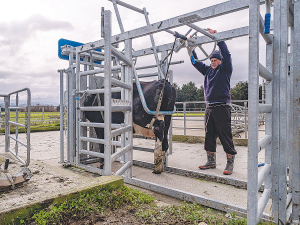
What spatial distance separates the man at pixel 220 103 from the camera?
3049mm

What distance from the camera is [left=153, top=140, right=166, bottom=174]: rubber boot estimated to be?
9.77 ft

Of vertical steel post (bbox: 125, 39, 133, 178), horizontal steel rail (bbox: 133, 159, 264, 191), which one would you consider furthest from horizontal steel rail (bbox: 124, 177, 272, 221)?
horizontal steel rail (bbox: 133, 159, 264, 191)

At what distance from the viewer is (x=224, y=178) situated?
107 inches

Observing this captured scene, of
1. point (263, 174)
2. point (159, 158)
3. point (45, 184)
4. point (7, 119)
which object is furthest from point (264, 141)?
point (7, 119)

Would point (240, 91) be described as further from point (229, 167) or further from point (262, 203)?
point (262, 203)

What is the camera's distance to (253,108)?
4.16ft

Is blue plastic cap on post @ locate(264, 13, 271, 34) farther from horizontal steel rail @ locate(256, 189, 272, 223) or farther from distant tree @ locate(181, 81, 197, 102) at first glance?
distant tree @ locate(181, 81, 197, 102)

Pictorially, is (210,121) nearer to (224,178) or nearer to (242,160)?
(224,178)

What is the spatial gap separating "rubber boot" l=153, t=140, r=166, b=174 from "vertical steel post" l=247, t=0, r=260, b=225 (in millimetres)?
1770

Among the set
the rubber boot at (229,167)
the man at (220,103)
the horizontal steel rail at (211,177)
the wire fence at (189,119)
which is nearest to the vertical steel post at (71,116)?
the wire fence at (189,119)

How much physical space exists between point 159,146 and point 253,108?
6.06 feet

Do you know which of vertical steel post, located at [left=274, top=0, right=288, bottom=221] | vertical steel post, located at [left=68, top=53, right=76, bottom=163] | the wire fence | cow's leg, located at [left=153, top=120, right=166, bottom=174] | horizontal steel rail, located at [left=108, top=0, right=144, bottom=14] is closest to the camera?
vertical steel post, located at [left=274, top=0, right=288, bottom=221]

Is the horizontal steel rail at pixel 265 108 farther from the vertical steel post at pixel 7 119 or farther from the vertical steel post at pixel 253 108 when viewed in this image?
the vertical steel post at pixel 7 119

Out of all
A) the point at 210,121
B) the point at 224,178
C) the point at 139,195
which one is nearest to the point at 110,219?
the point at 139,195
